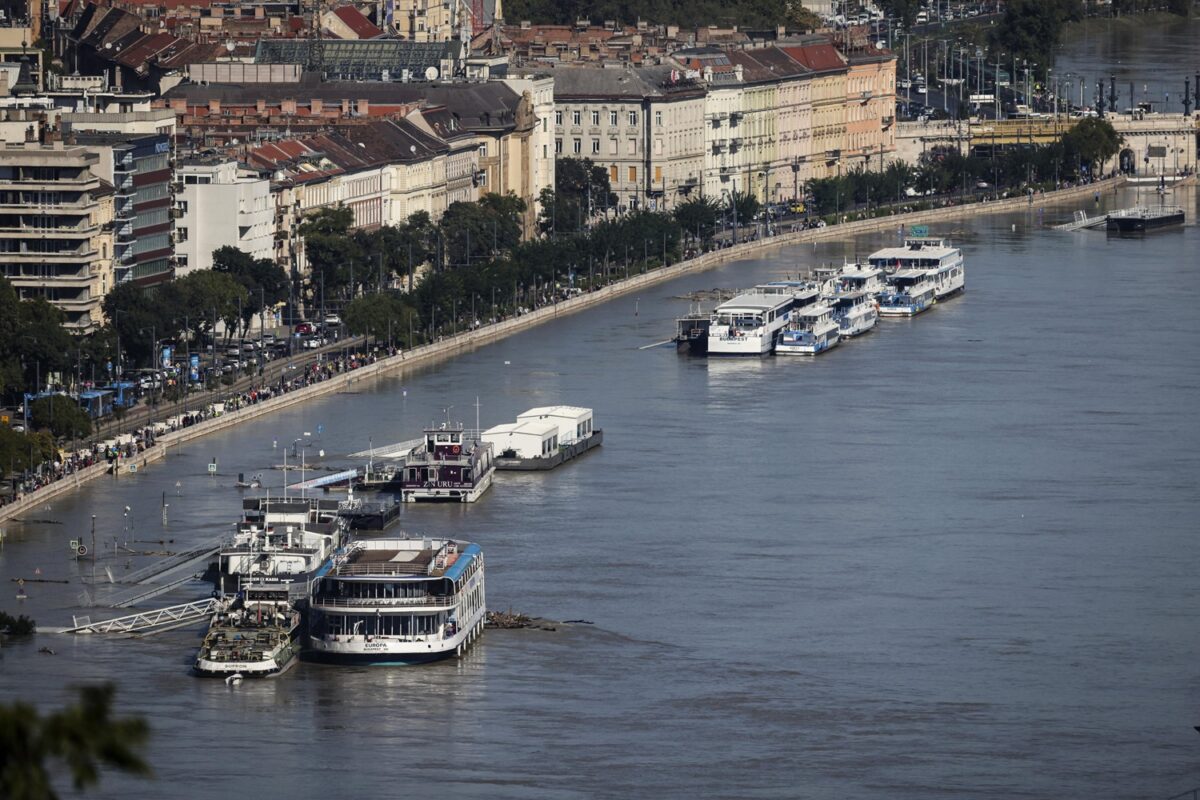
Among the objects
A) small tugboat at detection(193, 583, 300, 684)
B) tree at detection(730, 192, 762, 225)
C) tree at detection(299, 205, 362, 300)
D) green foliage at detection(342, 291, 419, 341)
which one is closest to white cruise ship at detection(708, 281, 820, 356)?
green foliage at detection(342, 291, 419, 341)

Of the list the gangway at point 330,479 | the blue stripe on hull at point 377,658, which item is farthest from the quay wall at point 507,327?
the blue stripe on hull at point 377,658

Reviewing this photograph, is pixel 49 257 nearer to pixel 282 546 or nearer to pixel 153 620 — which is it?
pixel 282 546

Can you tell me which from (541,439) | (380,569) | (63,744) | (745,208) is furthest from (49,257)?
(63,744)

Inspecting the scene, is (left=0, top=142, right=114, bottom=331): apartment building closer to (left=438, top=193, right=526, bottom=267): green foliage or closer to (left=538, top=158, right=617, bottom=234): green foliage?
(left=438, top=193, right=526, bottom=267): green foliage

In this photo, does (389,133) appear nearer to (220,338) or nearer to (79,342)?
(220,338)

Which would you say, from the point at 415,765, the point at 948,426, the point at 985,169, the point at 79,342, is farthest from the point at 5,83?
the point at 415,765

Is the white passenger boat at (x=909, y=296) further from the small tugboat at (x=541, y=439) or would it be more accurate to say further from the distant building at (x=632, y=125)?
the small tugboat at (x=541, y=439)
